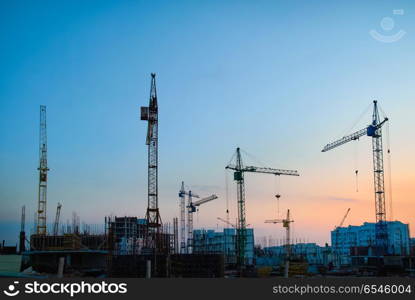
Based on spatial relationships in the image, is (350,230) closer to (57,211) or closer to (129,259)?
(57,211)

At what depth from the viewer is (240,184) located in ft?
303

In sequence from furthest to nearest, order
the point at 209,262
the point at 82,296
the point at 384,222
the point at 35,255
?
1. the point at 384,222
2. the point at 35,255
3. the point at 209,262
4. the point at 82,296

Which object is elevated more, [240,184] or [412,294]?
[240,184]

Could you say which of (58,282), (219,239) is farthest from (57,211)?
(58,282)

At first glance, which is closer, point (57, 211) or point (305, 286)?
point (305, 286)

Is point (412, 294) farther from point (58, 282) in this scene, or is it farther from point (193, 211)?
point (193, 211)

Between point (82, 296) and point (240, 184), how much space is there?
7658cm

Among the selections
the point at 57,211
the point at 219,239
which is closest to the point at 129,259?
the point at 57,211

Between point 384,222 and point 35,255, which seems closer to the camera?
point 35,255

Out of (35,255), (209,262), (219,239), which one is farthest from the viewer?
(219,239)

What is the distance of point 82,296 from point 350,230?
138132 millimetres

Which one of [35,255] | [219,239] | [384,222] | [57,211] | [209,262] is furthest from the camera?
[219,239]

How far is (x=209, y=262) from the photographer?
41.6 meters

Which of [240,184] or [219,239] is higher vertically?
[240,184]
